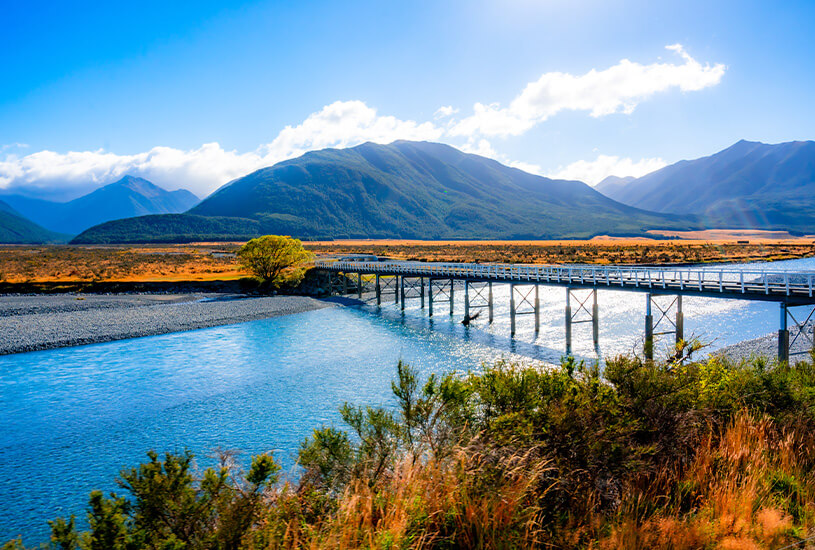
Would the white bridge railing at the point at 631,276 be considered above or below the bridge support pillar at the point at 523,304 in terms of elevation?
above

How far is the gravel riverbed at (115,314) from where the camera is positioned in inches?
1481

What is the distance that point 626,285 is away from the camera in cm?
3167

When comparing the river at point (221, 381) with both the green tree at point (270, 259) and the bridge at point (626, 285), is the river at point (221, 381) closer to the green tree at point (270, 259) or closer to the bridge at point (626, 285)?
the bridge at point (626, 285)

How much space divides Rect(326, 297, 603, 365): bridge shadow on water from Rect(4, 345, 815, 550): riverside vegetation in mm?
15033

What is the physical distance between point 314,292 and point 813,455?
62.1 m

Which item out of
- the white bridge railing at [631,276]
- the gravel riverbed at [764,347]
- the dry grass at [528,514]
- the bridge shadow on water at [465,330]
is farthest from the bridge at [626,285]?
the dry grass at [528,514]

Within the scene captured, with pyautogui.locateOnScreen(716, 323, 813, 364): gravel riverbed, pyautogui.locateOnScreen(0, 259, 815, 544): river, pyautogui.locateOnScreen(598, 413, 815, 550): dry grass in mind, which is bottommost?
pyautogui.locateOnScreen(0, 259, 815, 544): river

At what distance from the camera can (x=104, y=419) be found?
2111cm

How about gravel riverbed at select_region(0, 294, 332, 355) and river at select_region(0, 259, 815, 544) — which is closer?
river at select_region(0, 259, 815, 544)

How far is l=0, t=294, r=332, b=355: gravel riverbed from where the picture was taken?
37625mm

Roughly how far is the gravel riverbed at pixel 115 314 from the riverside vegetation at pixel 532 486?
37636 millimetres

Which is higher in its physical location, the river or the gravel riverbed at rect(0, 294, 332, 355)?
the gravel riverbed at rect(0, 294, 332, 355)

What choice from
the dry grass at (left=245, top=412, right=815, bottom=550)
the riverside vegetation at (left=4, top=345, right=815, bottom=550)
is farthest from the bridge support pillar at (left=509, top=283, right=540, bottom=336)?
the dry grass at (left=245, top=412, right=815, bottom=550)

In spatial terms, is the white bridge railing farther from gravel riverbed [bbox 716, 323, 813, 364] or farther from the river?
the river
